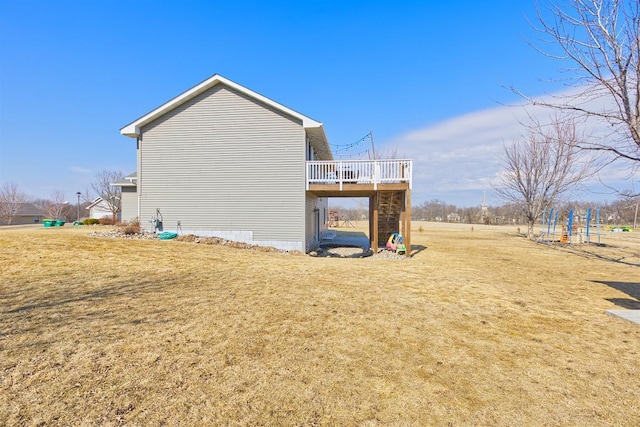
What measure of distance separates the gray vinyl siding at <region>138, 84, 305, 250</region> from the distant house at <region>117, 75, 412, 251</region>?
0.04 meters

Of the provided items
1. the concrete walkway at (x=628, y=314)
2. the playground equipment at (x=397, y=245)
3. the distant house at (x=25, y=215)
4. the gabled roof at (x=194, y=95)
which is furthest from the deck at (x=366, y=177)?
the distant house at (x=25, y=215)

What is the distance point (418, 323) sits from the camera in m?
4.82

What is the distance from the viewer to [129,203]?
65.5 ft

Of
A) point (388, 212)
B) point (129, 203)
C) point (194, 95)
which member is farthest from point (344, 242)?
point (129, 203)

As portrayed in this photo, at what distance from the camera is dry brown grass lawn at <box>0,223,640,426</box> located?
103 inches

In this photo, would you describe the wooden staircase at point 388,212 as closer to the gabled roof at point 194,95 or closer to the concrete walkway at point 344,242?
the concrete walkway at point 344,242

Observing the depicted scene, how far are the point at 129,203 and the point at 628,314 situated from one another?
931 inches

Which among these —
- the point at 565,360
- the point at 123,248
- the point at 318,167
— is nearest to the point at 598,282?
the point at 565,360

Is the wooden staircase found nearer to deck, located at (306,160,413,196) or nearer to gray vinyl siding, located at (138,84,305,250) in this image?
deck, located at (306,160,413,196)

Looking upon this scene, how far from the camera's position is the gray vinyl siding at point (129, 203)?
776 inches

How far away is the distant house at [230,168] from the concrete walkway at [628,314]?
25.4 ft

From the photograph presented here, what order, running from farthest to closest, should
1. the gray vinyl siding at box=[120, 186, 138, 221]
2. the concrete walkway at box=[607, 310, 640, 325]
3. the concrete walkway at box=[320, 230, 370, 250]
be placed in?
the gray vinyl siding at box=[120, 186, 138, 221], the concrete walkway at box=[320, 230, 370, 250], the concrete walkway at box=[607, 310, 640, 325]

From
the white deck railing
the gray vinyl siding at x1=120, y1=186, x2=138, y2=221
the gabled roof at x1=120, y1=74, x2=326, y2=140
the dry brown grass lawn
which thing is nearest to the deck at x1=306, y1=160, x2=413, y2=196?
the white deck railing

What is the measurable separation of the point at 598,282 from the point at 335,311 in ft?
26.7
